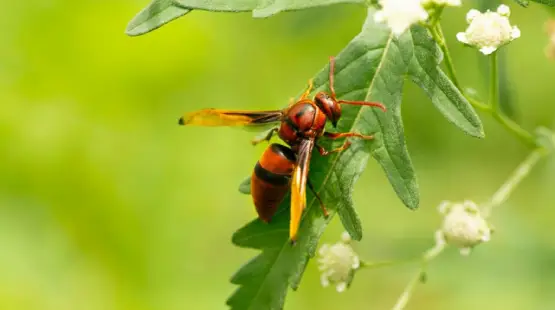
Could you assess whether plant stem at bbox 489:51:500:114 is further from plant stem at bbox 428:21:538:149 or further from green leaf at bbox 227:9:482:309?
green leaf at bbox 227:9:482:309

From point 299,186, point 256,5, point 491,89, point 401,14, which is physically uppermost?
point 256,5

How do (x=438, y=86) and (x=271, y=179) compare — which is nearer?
(x=438, y=86)

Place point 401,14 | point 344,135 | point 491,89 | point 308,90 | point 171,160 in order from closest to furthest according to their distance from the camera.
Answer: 1. point 401,14
2. point 344,135
3. point 308,90
4. point 491,89
5. point 171,160

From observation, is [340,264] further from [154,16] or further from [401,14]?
[154,16]

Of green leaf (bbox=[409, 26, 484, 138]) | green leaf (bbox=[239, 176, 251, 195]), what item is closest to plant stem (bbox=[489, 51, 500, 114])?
green leaf (bbox=[409, 26, 484, 138])

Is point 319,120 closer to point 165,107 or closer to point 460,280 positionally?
point 460,280

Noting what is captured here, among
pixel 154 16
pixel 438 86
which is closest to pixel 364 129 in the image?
pixel 438 86

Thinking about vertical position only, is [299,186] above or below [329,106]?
below
